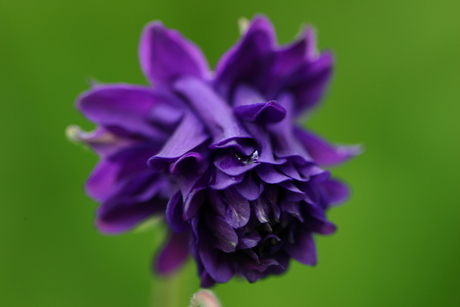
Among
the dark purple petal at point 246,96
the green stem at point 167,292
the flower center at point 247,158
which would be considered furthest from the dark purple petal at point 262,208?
the green stem at point 167,292

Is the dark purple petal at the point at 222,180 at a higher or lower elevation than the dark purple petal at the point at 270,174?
higher

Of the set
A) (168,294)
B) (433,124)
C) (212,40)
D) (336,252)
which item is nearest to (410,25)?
(433,124)

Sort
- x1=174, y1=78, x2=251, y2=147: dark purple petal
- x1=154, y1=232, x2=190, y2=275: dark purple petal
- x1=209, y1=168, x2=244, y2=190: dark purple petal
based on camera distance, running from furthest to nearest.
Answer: x1=154, y1=232, x2=190, y2=275: dark purple petal → x1=174, y1=78, x2=251, y2=147: dark purple petal → x1=209, y1=168, x2=244, y2=190: dark purple petal

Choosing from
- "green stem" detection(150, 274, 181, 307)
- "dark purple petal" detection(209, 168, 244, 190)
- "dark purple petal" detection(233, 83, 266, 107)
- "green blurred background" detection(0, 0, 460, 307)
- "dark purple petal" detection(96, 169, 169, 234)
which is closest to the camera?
"dark purple petal" detection(209, 168, 244, 190)

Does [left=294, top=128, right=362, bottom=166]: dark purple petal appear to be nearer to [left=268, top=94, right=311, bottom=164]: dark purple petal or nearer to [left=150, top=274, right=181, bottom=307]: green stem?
[left=268, top=94, right=311, bottom=164]: dark purple petal

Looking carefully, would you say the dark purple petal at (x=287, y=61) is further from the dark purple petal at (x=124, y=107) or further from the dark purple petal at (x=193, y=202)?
the dark purple petal at (x=193, y=202)

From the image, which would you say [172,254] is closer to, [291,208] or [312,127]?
[291,208]

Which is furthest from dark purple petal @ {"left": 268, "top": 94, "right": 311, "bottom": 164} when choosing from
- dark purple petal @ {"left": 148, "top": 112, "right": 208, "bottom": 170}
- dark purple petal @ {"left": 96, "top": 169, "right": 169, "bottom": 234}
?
dark purple petal @ {"left": 96, "top": 169, "right": 169, "bottom": 234}
